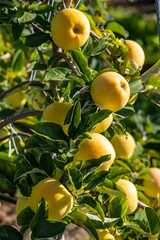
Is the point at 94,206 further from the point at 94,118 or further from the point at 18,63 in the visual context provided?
the point at 18,63

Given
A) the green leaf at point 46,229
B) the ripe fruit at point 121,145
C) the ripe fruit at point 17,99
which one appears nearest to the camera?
the green leaf at point 46,229

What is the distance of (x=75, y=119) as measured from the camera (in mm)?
573

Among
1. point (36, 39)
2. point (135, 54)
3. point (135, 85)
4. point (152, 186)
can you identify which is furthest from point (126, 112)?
point (152, 186)

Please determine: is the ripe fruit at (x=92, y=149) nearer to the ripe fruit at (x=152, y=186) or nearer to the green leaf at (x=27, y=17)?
the green leaf at (x=27, y=17)

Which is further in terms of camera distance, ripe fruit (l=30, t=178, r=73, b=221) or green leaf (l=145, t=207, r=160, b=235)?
green leaf (l=145, t=207, r=160, b=235)

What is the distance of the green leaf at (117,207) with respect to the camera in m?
0.70

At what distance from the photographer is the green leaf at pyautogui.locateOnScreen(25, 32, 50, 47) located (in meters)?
0.77

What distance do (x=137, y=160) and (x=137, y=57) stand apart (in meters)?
0.41

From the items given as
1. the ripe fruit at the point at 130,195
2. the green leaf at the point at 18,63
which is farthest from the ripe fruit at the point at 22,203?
the green leaf at the point at 18,63

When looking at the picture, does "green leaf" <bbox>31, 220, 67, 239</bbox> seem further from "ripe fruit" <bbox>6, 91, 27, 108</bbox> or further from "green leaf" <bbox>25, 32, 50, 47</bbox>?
"ripe fruit" <bbox>6, 91, 27, 108</bbox>

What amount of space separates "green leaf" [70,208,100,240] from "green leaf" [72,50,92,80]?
A: 0.85ft

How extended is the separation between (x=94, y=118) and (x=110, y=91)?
0.06m

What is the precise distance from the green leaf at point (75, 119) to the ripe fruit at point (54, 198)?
94mm

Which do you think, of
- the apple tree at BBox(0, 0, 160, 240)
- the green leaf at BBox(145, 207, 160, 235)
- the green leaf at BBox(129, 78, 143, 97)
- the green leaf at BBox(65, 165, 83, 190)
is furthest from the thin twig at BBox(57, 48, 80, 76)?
the green leaf at BBox(145, 207, 160, 235)
